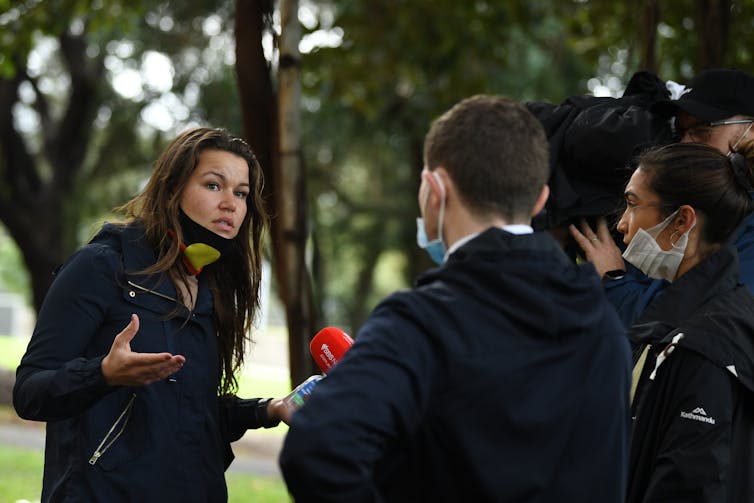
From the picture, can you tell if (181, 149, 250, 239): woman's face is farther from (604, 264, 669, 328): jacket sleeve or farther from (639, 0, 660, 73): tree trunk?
(639, 0, 660, 73): tree trunk

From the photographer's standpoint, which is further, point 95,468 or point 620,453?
point 95,468

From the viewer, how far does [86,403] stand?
9.78ft

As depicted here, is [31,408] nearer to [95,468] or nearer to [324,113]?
[95,468]

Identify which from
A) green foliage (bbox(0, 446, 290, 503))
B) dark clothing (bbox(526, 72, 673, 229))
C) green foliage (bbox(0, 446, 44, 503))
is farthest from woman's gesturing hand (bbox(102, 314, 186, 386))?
green foliage (bbox(0, 446, 290, 503))

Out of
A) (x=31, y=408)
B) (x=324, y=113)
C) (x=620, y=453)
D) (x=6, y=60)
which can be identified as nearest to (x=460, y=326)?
(x=620, y=453)

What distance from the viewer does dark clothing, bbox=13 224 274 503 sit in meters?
3.04

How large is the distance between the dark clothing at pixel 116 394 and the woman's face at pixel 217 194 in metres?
0.21

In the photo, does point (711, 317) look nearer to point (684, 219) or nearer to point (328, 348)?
point (684, 219)

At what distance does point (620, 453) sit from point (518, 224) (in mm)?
566

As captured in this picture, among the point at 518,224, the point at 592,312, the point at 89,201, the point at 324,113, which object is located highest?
the point at 518,224

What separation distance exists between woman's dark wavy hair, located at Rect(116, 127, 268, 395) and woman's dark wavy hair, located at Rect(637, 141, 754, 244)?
4.44ft

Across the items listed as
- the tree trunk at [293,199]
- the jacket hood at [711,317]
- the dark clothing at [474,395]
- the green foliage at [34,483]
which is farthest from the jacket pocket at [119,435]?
the green foliage at [34,483]

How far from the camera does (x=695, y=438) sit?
2912 mm

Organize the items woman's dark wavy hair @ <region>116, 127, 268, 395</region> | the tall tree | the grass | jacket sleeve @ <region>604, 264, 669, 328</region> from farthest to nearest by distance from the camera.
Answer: the grass → the tall tree → jacket sleeve @ <region>604, 264, 669, 328</region> → woman's dark wavy hair @ <region>116, 127, 268, 395</region>
